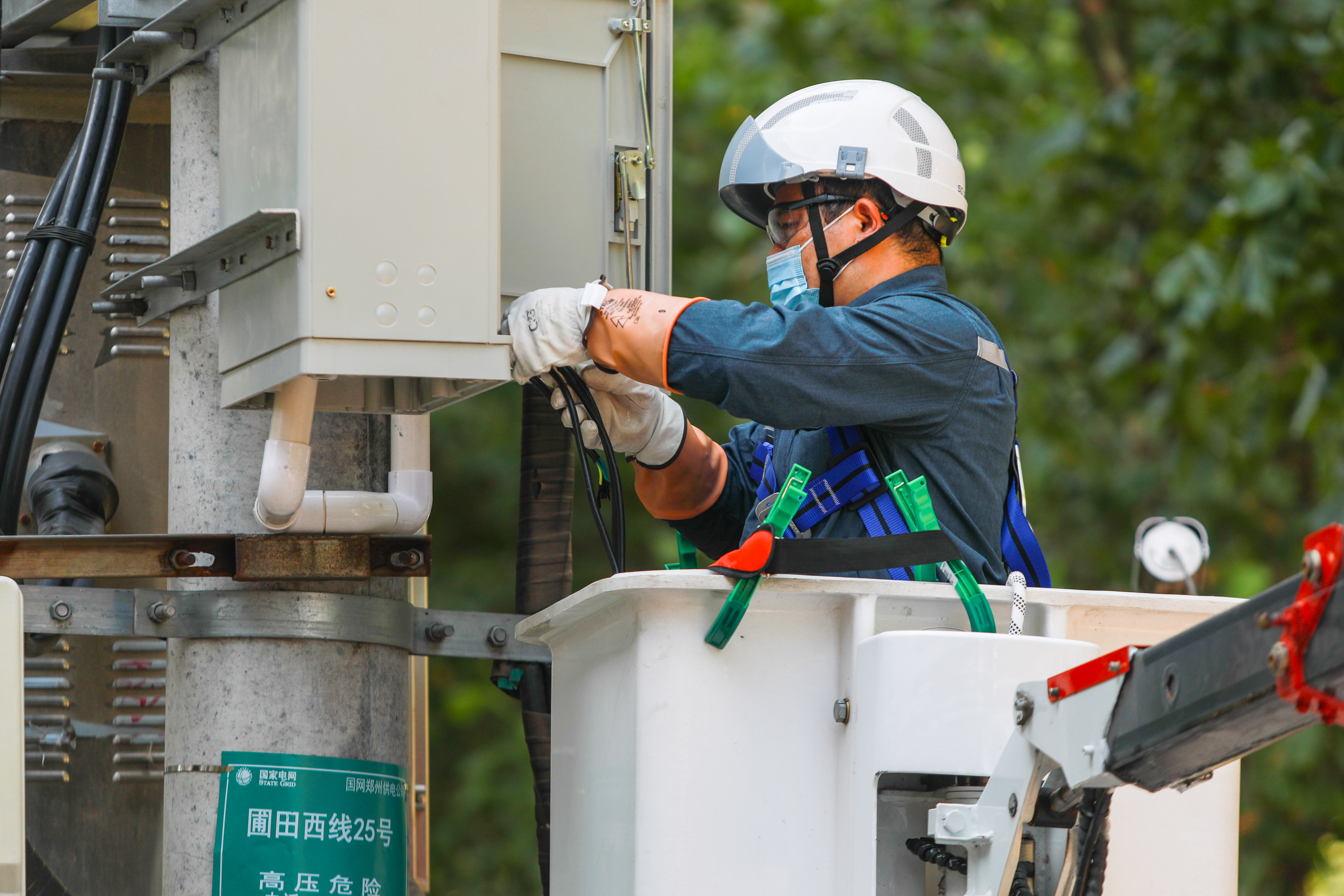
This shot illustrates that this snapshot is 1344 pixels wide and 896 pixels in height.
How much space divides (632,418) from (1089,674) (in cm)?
147

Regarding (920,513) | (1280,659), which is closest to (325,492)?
(920,513)

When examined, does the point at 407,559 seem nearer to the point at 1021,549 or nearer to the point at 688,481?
the point at 688,481

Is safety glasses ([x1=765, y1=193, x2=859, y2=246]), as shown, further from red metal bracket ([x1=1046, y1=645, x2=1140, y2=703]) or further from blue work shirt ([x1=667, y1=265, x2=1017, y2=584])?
red metal bracket ([x1=1046, y1=645, x2=1140, y2=703])

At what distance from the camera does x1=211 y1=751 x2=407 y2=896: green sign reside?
10.5 feet

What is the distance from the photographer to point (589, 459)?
3527mm

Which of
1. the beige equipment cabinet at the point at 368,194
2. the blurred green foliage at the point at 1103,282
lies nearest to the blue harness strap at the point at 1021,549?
the beige equipment cabinet at the point at 368,194

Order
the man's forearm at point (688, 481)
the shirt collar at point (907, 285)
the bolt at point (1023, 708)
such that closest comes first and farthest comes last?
the bolt at point (1023, 708) < the shirt collar at point (907, 285) < the man's forearm at point (688, 481)

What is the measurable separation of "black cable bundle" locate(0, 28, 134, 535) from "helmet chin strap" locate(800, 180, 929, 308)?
1390mm

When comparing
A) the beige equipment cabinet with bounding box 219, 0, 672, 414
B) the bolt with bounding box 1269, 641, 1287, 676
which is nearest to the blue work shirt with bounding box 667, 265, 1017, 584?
the beige equipment cabinet with bounding box 219, 0, 672, 414

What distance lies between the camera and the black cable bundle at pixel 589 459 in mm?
3352

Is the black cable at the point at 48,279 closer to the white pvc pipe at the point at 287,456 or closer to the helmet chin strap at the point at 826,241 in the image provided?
the white pvc pipe at the point at 287,456

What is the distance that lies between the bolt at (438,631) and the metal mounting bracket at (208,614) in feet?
0.49

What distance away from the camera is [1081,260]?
32.3 feet

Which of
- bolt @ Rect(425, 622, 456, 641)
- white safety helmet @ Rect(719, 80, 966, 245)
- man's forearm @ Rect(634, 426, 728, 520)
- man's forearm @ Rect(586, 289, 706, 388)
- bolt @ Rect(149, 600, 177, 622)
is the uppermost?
white safety helmet @ Rect(719, 80, 966, 245)
